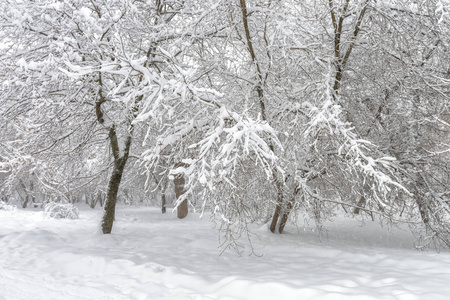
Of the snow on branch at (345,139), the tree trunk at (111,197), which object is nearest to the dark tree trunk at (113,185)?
the tree trunk at (111,197)

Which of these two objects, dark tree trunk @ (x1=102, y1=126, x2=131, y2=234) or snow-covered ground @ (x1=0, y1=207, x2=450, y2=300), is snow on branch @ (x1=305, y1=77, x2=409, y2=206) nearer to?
snow-covered ground @ (x1=0, y1=207, x2=450, y2=300)

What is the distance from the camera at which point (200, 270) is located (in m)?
4.95

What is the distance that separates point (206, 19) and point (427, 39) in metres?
4.25

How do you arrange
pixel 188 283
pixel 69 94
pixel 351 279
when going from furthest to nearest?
pixel 69 94
pixel 188 283
pixel 351 279

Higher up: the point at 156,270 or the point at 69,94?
the point at 69,94

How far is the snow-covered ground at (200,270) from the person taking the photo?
12.0 ft

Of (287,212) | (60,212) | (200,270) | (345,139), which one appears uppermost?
(345,139)

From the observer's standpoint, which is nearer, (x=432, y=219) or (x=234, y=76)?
(x=234, y=76)

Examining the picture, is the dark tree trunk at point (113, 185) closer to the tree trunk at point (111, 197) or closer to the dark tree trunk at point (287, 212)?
the tree trunk at point (111, 197)

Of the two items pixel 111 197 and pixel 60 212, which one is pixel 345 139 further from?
pixel 60 212

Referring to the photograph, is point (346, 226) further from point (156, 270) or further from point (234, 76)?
point (156, 270)

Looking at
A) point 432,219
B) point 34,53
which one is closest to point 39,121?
point 34,53

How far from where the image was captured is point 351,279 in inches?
155

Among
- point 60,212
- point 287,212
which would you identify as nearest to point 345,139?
point 287,212
